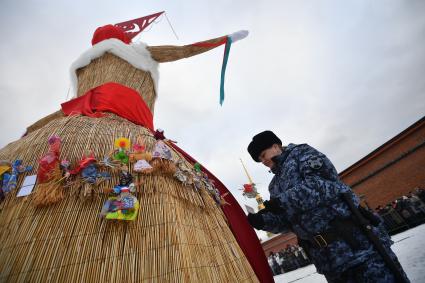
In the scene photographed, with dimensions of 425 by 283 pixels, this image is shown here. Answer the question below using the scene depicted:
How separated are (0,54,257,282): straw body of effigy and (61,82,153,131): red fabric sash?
0.69 metres

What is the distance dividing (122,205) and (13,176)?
72cm

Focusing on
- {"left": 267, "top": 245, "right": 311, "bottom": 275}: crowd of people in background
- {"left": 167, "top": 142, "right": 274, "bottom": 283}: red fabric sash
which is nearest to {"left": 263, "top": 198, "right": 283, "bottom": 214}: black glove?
{"left": 167, "top": 142, "right": 274, "bottom": 283}: red fabric sash

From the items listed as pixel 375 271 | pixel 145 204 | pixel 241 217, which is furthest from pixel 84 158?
pixel 375 271

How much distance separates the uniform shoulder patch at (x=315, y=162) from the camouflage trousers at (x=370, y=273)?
613mm

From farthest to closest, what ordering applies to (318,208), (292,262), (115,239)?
1. (292,262)
2. (318,208)
3. (115,239)

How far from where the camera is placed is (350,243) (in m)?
1.42

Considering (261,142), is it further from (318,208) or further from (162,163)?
(162,163)

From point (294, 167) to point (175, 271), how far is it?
3.78 ft

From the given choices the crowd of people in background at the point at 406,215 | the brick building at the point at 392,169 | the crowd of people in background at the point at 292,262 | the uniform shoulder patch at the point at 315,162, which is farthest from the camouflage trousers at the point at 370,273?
the brick building at the point at 392,169

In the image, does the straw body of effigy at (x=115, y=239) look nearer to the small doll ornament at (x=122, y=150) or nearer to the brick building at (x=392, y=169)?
the small doll ornament at (x=122, y=150)

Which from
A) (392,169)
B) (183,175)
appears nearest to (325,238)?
(183,175)

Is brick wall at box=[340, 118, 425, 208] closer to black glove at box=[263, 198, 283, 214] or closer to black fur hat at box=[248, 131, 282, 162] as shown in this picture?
black fur hat at box=[248, 131, 282, 162]

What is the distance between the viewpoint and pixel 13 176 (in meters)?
1.28

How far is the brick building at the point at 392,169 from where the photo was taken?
472 inches
